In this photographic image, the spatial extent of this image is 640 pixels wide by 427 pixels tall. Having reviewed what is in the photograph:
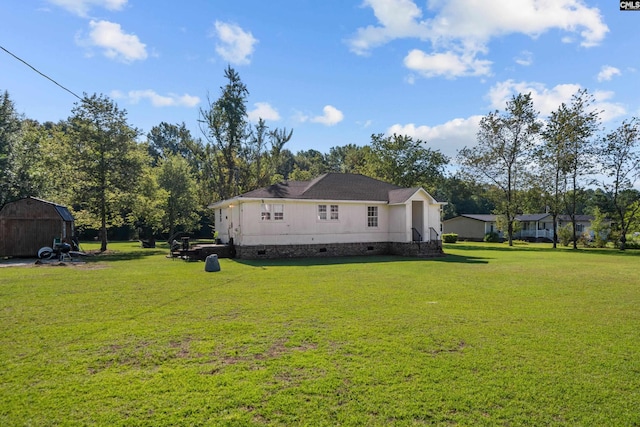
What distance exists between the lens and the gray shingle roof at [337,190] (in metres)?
19.7

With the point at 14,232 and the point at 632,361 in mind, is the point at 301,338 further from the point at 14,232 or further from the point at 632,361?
the point at 14,232

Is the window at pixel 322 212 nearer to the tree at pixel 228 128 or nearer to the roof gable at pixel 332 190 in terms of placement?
the roof gable at pixel 332 190

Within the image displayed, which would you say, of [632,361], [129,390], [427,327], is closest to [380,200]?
[427,327]

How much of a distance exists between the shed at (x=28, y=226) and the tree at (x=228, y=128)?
13.0m

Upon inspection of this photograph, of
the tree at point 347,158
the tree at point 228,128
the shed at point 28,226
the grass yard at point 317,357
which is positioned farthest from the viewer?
the tree at point 347,158

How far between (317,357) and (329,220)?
51.5 ft

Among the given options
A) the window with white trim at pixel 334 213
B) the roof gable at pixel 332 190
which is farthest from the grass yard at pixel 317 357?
the window with white trim at pixel 334 213

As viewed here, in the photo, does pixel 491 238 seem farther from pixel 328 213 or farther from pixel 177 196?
pixel 177 196

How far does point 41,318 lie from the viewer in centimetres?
646

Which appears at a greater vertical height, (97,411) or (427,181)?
(427,181)

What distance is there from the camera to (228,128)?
1207 inches

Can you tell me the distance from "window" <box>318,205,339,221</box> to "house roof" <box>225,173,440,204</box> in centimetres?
53

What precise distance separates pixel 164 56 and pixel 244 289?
9.80 m

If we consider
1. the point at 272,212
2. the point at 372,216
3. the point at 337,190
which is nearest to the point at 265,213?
the point at 272,212
